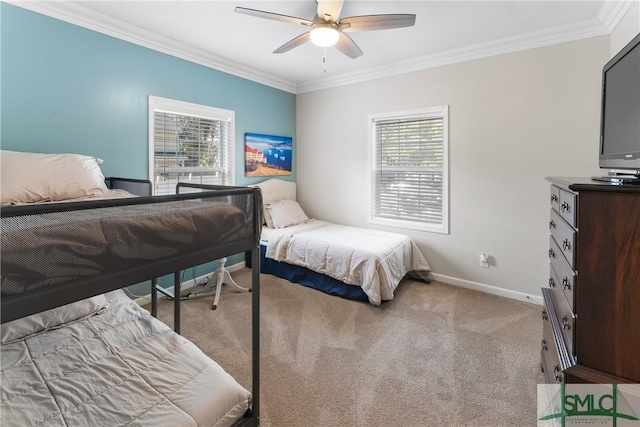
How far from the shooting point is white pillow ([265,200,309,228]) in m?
4.13

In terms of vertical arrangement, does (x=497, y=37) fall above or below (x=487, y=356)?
above

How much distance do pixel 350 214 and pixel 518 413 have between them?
2971mm

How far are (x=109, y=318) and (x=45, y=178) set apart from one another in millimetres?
1073

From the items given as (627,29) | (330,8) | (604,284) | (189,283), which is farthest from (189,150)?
(627,29)

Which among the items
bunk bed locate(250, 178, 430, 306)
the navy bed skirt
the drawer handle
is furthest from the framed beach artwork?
the drawer handle

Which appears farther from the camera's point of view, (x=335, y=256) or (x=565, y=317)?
(x=335, y=256)

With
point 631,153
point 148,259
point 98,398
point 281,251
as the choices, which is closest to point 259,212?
point 148,259

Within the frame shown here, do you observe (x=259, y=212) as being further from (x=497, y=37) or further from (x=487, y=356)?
(x=497, y=37)

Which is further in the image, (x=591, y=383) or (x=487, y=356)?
(x=487, y=356)

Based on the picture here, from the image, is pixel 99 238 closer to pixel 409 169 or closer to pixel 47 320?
pixel 47 320

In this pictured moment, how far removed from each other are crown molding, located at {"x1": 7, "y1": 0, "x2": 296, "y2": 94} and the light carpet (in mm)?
2549

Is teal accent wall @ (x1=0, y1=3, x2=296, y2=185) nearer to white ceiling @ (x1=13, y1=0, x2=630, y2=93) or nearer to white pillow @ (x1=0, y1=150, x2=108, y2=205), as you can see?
white ceiling @ (x1=13, y1=0, x2=630, y2=93)

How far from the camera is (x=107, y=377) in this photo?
126 cm

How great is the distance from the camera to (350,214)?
4.37 m
